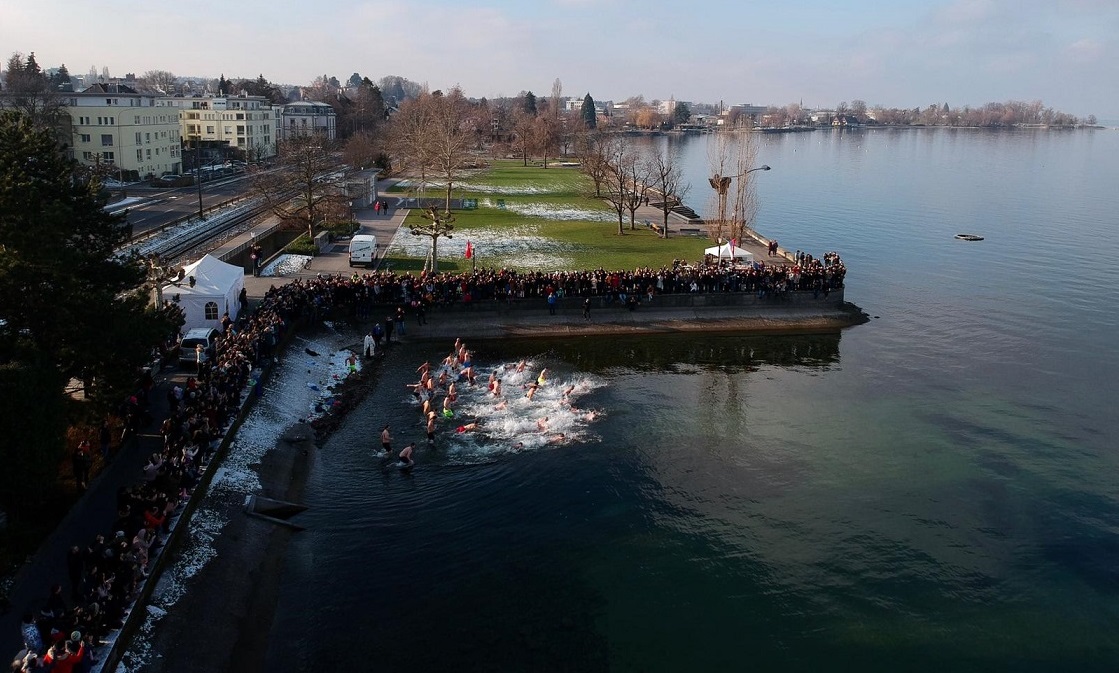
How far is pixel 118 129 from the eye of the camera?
82812 millimetres

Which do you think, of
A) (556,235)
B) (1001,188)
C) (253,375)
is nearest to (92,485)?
(253,375)

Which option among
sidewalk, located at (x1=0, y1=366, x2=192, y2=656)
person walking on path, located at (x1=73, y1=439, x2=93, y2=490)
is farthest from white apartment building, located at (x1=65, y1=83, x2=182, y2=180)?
person walking on path, located at (x1=73, y1=439, x2=93, y2=490)

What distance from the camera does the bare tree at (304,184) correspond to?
54.2 meters

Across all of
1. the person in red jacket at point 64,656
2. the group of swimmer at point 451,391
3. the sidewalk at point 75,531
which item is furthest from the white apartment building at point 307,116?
the person in red jacket at point 64,656

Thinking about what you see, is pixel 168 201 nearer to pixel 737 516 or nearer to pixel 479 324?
pixel 479 324

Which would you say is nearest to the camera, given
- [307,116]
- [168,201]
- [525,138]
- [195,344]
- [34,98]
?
[195,344]

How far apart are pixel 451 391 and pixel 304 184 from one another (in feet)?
107

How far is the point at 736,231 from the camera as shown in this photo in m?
55.9

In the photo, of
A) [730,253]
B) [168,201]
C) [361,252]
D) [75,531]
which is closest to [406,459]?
[75,531]

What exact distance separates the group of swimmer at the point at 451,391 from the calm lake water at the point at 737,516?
1.37ft

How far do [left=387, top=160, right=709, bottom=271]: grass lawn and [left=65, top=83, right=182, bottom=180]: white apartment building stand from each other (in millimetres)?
27169

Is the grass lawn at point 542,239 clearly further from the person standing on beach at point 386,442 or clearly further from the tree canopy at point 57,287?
the tree canopy at point 57,287

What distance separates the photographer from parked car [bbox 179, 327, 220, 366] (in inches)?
1139

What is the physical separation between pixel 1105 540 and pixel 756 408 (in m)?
12.0
